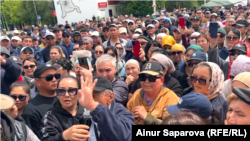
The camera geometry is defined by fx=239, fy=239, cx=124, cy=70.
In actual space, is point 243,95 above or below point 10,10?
below

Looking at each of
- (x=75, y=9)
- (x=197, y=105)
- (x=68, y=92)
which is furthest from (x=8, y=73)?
(x=75, y=9)

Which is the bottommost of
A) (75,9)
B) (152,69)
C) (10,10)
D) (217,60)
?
(217,60)

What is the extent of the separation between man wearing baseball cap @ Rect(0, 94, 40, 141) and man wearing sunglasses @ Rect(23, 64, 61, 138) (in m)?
0.57

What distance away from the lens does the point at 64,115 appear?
235 centimetres

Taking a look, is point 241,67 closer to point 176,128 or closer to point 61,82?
point 176,128

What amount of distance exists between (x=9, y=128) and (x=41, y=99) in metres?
1.01

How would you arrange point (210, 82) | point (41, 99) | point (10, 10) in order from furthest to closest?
point (10, 10) → point (41, 99) → point (210, 82)

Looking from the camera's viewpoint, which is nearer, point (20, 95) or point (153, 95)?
point (153, 95)

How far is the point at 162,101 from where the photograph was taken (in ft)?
8.59

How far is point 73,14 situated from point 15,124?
106 ft

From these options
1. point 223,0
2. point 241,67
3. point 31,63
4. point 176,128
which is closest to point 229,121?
point 176,128

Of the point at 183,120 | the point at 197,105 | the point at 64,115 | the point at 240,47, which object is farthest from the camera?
the point at 240,47

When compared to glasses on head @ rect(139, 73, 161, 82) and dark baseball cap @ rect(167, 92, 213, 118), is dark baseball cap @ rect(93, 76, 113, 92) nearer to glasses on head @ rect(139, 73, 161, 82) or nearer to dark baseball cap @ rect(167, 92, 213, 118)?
glasses on head @ rect(139, 73, 161, 82)

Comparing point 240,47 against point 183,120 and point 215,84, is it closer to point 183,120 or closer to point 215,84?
point 215,84
